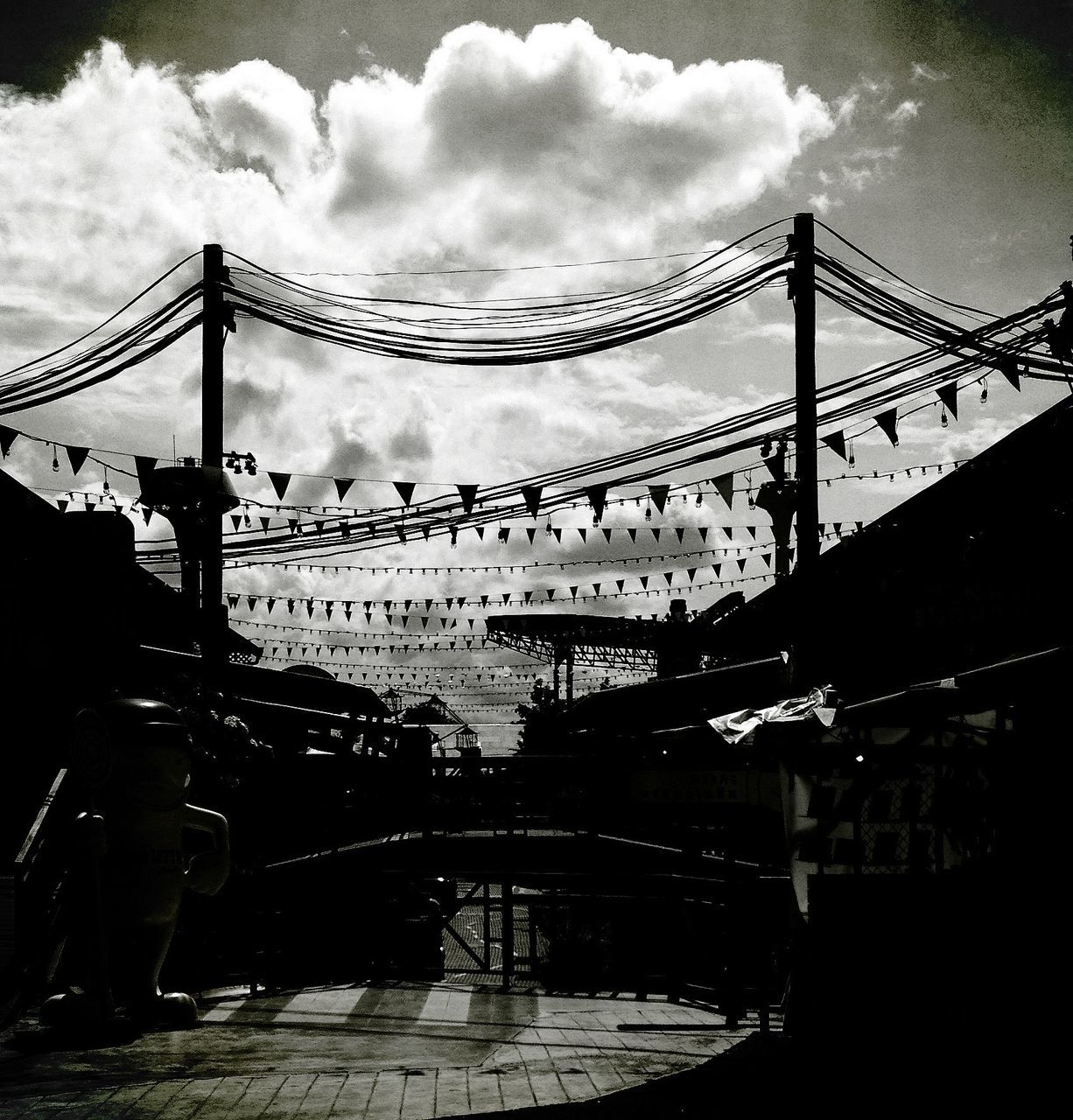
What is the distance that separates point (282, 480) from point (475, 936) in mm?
8865

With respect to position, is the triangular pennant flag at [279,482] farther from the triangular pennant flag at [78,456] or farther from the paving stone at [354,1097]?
the paving stone at [354,1097]

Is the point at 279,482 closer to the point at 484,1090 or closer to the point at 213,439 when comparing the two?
the point at 213,439

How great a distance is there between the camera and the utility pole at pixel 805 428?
13.1 metres

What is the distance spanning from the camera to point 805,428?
14500 mm

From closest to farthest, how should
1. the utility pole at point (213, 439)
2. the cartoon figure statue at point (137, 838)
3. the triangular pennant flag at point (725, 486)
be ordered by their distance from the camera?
1. the cartoon figure statue at point (137, 838)
2. the utility pole at point (213, 439)
3. the triangular pennant flag at point (725, 486)

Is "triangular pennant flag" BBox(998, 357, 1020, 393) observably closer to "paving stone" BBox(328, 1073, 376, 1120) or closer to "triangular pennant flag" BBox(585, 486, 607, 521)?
"triangular pennant flag" BBox(585, 486, 607, 521)

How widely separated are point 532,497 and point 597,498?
3.09ft

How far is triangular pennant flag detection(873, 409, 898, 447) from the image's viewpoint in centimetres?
1581

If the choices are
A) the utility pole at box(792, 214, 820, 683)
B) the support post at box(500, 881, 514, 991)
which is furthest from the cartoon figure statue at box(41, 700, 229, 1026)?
the utility pole at box(792, 214, 820, 683)

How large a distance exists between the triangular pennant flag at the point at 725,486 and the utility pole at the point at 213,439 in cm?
669

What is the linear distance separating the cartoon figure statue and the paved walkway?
1.82ft

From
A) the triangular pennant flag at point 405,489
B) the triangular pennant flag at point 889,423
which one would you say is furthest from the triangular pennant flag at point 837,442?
the triangular pennant flag at point 405,489

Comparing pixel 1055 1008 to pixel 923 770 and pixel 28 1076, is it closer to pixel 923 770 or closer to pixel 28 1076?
pixel 923 770

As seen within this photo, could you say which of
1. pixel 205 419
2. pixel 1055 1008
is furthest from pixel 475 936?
pixel 1055 1008
